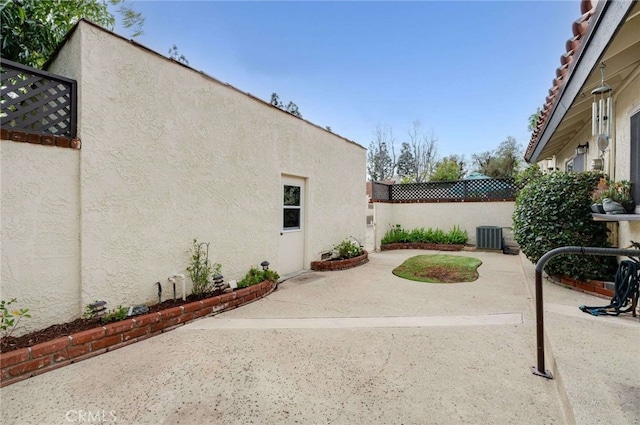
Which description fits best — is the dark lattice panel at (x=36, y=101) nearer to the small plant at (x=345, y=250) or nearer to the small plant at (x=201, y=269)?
the small plant at (x=201, y=269)

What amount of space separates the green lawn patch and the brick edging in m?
1.74

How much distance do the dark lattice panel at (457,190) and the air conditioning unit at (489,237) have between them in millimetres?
1524

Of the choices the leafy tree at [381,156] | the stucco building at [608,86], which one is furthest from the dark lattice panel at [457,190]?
the leafy tree at [381,156]

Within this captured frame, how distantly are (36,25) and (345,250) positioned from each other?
8.32 m

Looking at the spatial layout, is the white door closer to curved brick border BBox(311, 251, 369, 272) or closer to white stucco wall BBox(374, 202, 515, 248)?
curved brick border BBox(311, 251, 369, 272)

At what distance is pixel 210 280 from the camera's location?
17.5 ft

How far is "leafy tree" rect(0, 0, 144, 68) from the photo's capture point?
4516 mm

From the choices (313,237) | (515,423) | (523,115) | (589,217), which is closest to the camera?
(515,423)

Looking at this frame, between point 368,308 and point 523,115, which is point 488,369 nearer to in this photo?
point 368,308

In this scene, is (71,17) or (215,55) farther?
(215,55)

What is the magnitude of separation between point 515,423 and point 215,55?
10.9 m

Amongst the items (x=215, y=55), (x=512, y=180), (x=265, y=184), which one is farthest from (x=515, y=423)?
(x=512, y=180)

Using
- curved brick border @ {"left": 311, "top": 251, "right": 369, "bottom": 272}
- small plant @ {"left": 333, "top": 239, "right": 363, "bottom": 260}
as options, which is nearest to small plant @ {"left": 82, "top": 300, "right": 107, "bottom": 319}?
curved brick border @ {"left": 311, "top": 251, "right": 369, "bottom": 272}

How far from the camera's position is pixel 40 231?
11.3ft
